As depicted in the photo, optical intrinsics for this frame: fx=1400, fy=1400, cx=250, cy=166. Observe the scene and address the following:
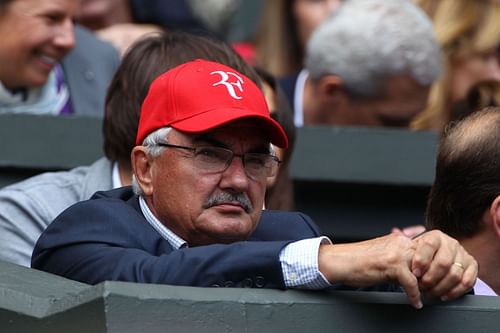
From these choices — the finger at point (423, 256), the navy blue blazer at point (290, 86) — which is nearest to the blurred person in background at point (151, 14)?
the navy blue blazer at point (290, 86)

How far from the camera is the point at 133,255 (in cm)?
294

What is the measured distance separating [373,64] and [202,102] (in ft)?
8.30

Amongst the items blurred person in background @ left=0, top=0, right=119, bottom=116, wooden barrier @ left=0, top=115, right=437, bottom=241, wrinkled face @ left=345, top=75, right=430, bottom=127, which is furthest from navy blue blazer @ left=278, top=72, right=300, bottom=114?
blurred person in background @ left=0, top=0, right=119, bottom=116

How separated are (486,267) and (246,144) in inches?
27.8

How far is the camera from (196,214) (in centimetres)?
312

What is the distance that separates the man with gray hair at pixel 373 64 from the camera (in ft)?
18.2

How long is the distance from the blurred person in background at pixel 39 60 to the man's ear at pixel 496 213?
209 cm

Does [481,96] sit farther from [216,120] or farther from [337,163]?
[216,120]

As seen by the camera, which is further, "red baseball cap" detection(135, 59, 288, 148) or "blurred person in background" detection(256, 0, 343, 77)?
"blurred person in background" detection(256, 0, 343, 77)

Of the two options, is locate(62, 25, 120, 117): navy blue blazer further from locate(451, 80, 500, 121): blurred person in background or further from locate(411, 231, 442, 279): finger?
locate(411, 231, 442, 279): finger

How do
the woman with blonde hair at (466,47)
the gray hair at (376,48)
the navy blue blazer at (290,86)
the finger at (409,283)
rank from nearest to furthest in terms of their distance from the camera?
1. the finger at (409,283)
2. the gray hair at (376,48)
3. the navy blue blazer at (290,86)
4. the woman with blonde hair at (466,47)

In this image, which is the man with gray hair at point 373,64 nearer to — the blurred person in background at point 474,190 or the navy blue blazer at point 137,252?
the blurred person in background at point 474,190

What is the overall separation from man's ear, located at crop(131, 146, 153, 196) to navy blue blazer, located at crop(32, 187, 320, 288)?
0.06m

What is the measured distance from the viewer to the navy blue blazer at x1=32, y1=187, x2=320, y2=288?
284cm
